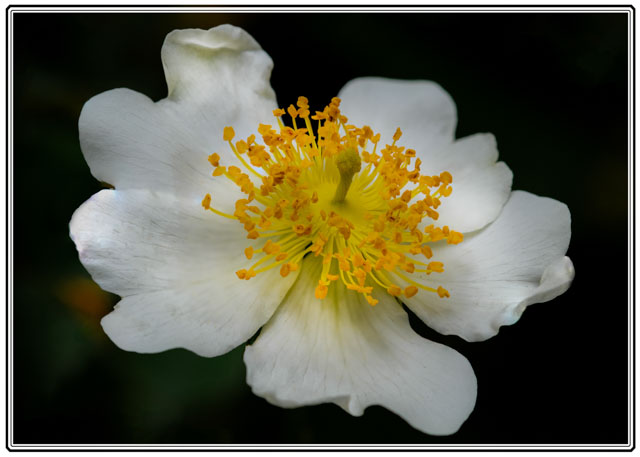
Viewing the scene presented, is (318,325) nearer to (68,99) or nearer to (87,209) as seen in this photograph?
→ (87,209)

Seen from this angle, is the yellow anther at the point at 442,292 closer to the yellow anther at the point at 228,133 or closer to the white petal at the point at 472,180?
the white petal at the point at 472,180

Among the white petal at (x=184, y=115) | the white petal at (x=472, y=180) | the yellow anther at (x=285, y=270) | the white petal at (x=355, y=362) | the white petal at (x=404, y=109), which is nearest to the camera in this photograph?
the white petal at (x=355, y=362)

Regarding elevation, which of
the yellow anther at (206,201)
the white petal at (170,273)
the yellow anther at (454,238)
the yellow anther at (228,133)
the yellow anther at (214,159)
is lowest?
the white petal at (170,273)

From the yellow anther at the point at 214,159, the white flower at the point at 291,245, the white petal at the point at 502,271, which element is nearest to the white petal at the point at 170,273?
the white flower at the point at 291,245

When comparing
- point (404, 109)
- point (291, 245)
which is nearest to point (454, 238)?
point (291, 245)

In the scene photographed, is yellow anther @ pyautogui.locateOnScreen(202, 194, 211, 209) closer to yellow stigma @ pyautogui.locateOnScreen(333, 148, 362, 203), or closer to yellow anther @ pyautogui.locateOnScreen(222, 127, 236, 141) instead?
yellow anther @ pyautogui.locateOnScreen(222, 127, 236, 141)

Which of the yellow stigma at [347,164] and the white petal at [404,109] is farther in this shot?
the white petal at [404,109]

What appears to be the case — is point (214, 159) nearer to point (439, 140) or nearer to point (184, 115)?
point (184, 115)

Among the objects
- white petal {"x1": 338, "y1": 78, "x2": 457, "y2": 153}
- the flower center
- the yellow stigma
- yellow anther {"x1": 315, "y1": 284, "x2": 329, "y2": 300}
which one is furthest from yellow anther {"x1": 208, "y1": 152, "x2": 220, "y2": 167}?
white petal {"x1": 338, "y1": 78, "x2": 457, "y2": 153}
